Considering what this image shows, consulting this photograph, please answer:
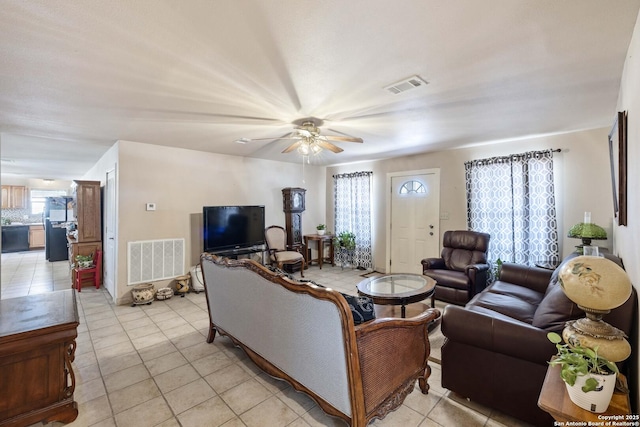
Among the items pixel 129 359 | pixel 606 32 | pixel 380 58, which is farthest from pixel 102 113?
pixel 606 32

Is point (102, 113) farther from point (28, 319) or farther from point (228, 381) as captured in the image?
Result: point (228, 381)

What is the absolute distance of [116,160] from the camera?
411 cm

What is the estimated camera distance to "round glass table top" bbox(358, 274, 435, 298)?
304cm

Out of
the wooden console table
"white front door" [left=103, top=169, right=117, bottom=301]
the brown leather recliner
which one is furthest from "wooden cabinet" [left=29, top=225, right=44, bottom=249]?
the brown leather recliner

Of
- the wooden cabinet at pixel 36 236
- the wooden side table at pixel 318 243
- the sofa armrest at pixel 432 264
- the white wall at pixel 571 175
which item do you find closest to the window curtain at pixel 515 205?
the white wall at pixel 571 175

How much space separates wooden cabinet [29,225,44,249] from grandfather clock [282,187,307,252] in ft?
27.4

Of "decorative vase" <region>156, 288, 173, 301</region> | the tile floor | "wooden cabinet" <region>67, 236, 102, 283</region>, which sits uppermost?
"wooden cabinet" <region>67, 236, 102, 283</region>

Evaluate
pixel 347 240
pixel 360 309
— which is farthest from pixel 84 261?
pixel 360 309

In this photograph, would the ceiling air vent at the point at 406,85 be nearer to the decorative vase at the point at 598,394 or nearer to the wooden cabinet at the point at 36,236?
the decorative vase at the point at 598,394

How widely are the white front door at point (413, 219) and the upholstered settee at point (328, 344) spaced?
3279mm

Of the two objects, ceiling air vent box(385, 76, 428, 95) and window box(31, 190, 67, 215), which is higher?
ceiling air vent box(385, 76, 428, 95)

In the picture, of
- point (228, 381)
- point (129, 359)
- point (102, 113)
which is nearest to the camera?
point (228, 381)

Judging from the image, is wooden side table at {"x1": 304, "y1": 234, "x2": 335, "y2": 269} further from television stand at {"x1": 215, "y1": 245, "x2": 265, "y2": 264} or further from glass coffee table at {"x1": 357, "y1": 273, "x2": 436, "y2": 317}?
glass coffee table at {"x1": 357, "y1": 273, "x2": 436, "y2": 317}

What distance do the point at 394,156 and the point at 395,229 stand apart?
4.76 ft
